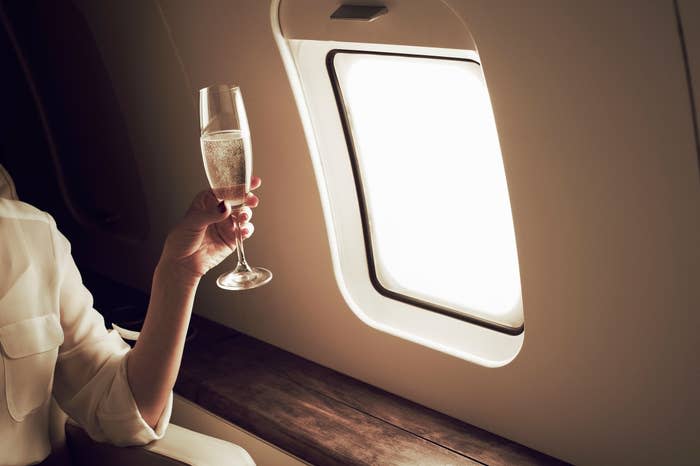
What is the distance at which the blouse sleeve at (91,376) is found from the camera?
185 cm

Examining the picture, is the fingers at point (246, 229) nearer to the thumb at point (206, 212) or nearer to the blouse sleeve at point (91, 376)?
the thumb at point (206, 212)

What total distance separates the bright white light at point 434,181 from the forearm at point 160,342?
834mm

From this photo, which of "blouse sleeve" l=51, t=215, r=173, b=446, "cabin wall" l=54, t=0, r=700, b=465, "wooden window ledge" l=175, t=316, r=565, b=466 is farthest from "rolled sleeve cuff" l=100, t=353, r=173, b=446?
"cabin wall" l=54, t=0, r=700, b=465

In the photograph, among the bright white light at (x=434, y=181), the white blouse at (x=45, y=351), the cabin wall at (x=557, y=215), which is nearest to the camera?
the cabin wall at (x=557, y=215)

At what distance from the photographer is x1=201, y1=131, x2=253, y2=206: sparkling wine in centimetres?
159

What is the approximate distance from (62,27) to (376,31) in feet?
5.98

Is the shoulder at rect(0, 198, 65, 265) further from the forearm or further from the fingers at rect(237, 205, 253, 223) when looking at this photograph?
the fingers at rect(237, 205, 253, 223)

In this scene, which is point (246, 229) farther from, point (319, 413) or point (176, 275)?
point (319, 413)

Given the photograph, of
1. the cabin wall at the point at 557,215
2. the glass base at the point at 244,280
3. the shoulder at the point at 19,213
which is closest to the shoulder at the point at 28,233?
the shoulder at the point at 19,213

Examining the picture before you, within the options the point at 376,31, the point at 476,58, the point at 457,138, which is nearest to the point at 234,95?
the point at 376,31

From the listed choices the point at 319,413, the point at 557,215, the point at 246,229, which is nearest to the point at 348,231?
the point at 319,413

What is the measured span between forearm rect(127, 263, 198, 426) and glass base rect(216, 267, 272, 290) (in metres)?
0.07

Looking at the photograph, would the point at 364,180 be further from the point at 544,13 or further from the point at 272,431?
the point at 544,13

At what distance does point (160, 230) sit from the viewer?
10.3 ft
